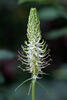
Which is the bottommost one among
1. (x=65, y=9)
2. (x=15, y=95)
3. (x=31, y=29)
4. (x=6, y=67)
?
(x=15, y=95)

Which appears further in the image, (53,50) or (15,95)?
(53,50)

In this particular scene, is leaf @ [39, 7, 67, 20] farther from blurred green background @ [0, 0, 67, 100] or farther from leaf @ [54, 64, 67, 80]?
leaf @ [54, 64, 67, 80]

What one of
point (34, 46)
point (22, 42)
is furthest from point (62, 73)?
point (34, 46)

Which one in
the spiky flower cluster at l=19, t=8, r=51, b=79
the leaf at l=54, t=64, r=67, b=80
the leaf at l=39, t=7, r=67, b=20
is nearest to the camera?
the spiky flower cluster at l=19, t=8, r=51, b=79

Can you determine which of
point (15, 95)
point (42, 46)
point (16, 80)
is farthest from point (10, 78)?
point (42, 46)

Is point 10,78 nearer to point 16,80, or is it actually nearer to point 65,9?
point 16,80

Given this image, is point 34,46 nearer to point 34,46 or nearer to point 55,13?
point 34,46

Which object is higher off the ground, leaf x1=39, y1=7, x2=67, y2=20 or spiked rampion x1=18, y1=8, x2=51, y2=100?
leaf x1=39, y1=7, x2=67, y2=20

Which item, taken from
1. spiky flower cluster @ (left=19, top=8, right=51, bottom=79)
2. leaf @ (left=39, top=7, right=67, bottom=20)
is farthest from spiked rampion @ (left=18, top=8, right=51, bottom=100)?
leaf @ (left=39, top=7, right=67, bottom=20)
